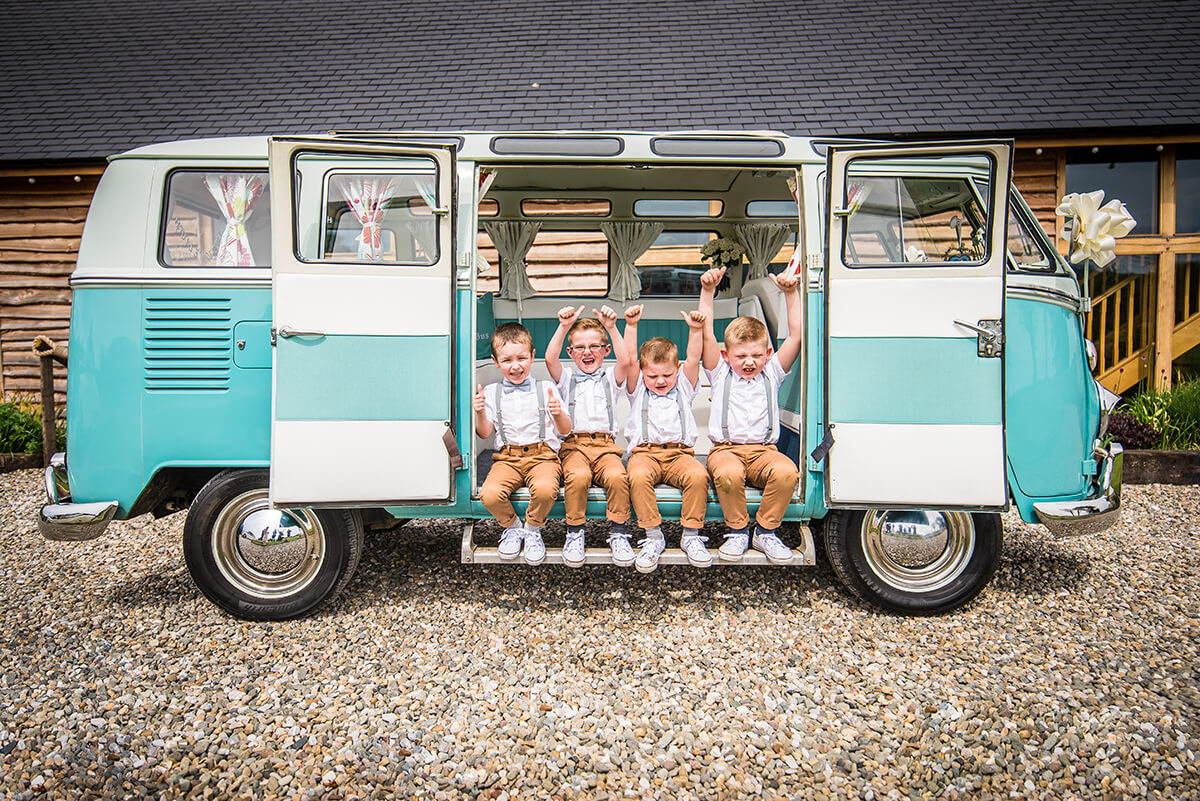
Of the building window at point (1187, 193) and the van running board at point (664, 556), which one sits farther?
the building window at point (1187, 193)

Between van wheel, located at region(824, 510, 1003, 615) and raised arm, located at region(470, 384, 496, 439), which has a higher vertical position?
raised arm, located at region(470, 384, 496, 439)

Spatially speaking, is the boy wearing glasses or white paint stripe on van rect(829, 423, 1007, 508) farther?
the boy wearing glasses

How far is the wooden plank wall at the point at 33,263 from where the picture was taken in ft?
→ 27.6

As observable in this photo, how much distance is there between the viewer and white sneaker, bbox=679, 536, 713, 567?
3.08 m

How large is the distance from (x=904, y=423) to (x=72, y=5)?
1477 cm

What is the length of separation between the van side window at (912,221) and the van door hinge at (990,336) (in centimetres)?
31

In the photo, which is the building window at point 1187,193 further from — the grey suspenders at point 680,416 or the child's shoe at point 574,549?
the child's shoe at point 574,549

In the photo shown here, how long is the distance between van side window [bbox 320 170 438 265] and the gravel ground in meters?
1.84

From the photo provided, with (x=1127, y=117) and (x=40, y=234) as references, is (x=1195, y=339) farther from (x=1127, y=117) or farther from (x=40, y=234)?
(x=40, y=234)

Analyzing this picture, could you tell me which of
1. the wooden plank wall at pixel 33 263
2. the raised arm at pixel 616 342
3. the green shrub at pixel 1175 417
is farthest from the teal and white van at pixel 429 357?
the wooden plank wall at pixel 33 263

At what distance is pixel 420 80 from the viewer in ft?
29.3

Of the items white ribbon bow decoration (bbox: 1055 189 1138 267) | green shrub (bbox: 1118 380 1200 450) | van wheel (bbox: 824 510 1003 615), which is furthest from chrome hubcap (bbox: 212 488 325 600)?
green shrub (bbox: 1118 380 1200 450)

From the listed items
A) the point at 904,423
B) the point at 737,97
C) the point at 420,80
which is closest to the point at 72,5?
the point at 420,80

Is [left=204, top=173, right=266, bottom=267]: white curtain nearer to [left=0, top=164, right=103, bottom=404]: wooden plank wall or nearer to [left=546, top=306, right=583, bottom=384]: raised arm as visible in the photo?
[left=546, top=306, right=583, bottom=384]: raised arm
